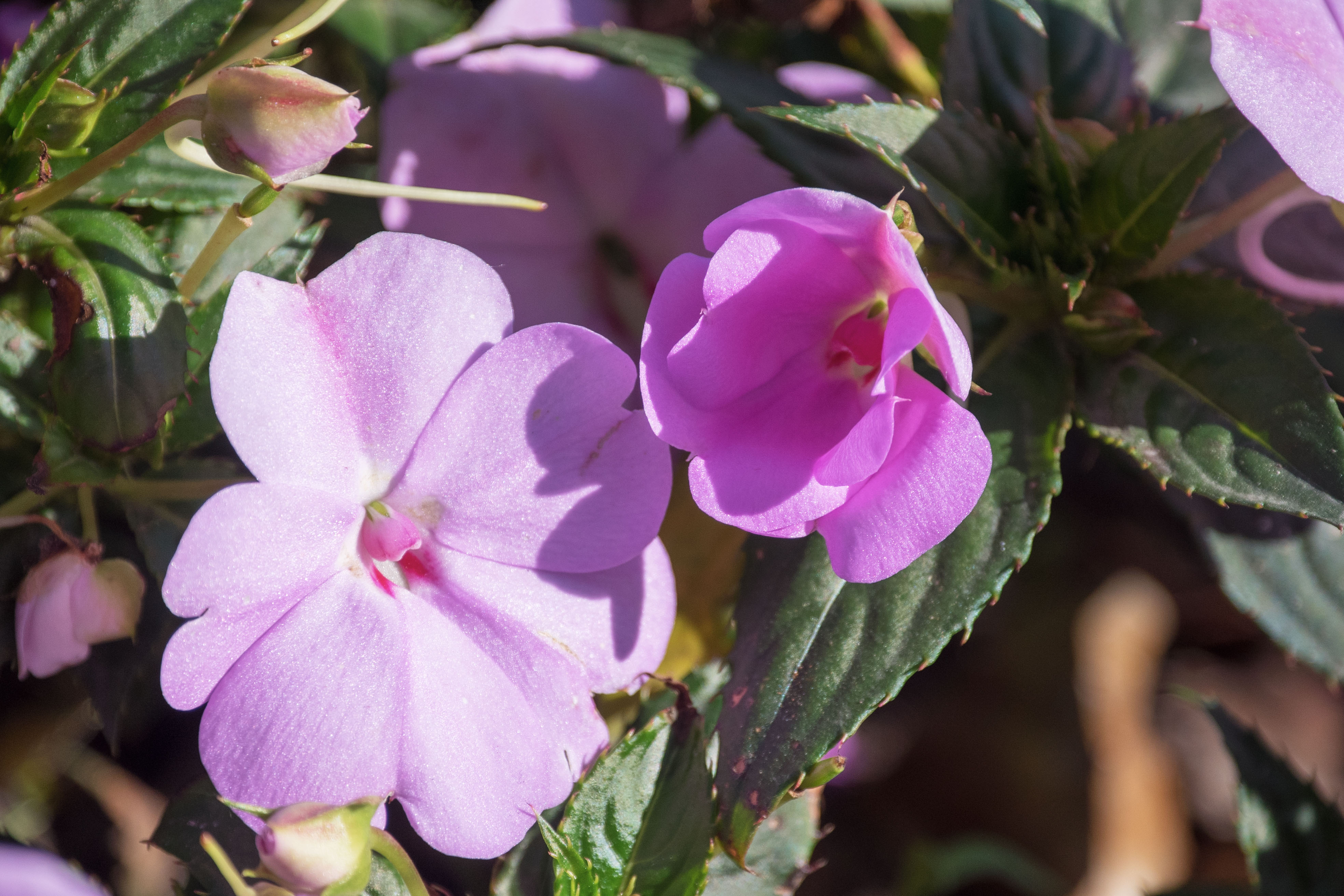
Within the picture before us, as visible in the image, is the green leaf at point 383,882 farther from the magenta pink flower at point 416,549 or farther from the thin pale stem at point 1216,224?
the thin pale stem at point 1216,224

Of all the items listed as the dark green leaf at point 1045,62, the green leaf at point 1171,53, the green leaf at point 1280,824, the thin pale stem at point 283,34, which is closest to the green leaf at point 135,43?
the thin pale stem at point 283,34

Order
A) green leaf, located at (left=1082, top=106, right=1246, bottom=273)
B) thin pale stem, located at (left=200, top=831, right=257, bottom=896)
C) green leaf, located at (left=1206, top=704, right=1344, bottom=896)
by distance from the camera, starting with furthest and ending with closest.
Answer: green leaf, located at (left=1206, top=704, right=1344, bottom=896) → green leaf, located at (left=1082, top=106, right=1246, bottom=273) → thin pale stem, located at (left=200, top=831, right=257, bottom=896)

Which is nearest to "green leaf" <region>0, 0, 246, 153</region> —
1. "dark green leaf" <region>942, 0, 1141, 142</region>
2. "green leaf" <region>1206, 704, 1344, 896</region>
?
"dark green leaf" <region>942, 0, 1141, 142</region>

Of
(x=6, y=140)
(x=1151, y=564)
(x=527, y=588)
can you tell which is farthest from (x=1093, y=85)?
(x=1151, y=564)

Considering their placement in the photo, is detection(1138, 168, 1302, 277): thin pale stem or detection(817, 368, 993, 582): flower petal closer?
detection(817, 368, 993, 582): flower petal

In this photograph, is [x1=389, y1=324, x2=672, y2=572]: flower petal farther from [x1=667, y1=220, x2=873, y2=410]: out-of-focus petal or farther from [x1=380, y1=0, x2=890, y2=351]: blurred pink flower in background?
[x1=380, y1=0, x2=890, y2=351]: blurred pink flower in background

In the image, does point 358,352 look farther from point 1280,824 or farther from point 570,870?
point 1280,824

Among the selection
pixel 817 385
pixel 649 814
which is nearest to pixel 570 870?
pixel 649 814
